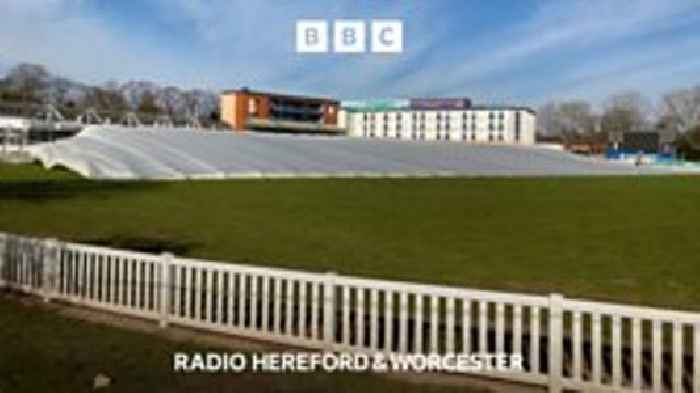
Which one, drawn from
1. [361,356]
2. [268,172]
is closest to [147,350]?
[361,356]

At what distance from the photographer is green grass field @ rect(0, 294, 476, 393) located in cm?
712

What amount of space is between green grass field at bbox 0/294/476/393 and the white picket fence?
65 centimetres

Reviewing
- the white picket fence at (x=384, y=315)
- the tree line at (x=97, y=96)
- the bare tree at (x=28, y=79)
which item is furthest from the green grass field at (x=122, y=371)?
the bare tree at (x=28, y=79)

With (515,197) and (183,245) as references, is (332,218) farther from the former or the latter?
(515,197)

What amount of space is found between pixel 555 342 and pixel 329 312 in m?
2.28

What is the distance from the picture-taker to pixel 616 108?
151750 mm

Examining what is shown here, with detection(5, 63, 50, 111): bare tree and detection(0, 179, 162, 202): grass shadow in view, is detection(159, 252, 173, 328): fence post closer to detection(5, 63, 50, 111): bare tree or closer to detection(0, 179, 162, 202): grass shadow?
detection(0, 179, 162, 202): grass shadow

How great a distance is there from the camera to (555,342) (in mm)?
7242

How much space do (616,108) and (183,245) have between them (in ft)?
473

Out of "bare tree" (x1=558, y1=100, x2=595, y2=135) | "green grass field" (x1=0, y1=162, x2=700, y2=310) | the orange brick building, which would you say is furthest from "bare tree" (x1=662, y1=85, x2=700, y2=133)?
"green grass field" (x1=0, y1=162, x2=700, y2=310)

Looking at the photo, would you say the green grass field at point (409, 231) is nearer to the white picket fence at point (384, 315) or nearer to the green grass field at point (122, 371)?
the white picket fence at point (384, 315)

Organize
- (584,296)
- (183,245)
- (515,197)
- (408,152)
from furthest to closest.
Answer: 1. (408,152)
2. (515,197)
3. (183,245)
4. (584,296)

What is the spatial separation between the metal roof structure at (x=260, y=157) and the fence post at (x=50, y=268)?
117ft

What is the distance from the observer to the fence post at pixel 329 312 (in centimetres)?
843
